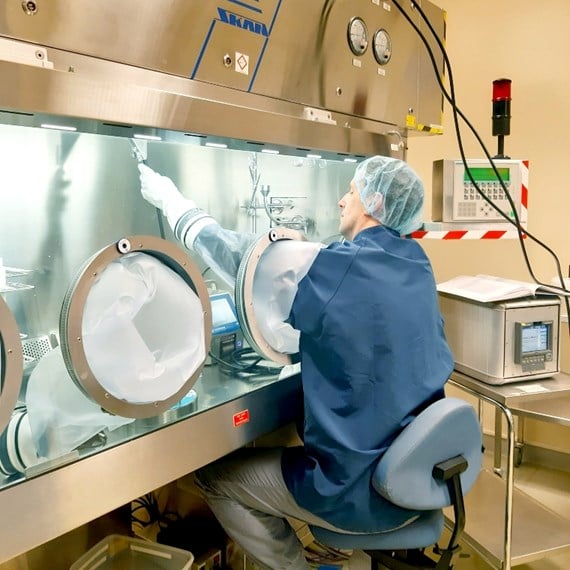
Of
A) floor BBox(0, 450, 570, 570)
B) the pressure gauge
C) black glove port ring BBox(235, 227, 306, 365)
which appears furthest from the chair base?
the pressure gauge

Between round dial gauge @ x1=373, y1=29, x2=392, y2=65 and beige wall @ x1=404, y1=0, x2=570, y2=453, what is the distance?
1.28 meters

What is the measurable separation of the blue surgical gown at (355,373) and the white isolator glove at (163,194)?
0.35m

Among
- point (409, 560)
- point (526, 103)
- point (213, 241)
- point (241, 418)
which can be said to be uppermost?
point (526, 103)

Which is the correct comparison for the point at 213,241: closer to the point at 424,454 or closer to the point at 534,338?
the point at 424,454

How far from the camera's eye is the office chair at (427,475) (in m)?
1.30

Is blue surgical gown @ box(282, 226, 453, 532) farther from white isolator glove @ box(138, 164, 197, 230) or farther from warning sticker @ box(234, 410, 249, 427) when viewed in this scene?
white isolator glove @ box(138, 164, 197, 230)

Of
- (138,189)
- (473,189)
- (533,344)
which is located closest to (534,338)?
(533,344)

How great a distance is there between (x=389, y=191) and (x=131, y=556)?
3.99 feet

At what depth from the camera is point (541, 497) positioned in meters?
2.69

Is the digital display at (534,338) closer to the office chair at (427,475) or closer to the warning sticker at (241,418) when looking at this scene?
the office chair at (427,475)

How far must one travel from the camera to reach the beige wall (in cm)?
281

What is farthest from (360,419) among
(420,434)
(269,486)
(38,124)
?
(38,124)

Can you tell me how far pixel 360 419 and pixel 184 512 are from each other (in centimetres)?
93

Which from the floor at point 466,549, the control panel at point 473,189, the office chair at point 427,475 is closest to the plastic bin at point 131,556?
the floor at point 466,549
